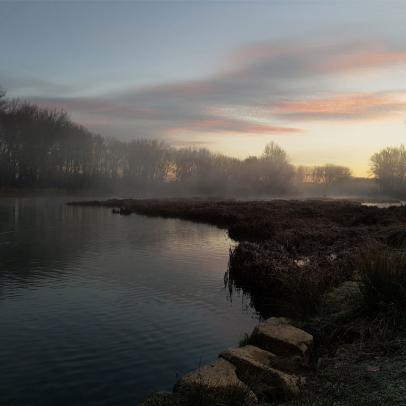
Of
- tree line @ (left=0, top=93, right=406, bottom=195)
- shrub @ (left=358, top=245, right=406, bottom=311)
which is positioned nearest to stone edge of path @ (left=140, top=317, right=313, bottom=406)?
shrub @ (left=358, top=245, right=406, bottom=311)

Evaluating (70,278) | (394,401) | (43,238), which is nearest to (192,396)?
(394,401)

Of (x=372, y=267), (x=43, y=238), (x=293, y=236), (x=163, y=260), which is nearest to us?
(x=372, y=267)

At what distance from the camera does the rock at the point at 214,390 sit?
4.57 meters

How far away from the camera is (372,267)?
7.19 m

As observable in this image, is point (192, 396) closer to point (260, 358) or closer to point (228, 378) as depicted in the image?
point (228, 378)

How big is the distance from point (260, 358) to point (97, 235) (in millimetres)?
18414

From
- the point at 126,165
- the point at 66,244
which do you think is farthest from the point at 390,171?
the point at 66,244

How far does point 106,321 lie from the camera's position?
8.55m

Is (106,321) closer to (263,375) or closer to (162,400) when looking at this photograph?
(162,400)

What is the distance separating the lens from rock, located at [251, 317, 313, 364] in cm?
602

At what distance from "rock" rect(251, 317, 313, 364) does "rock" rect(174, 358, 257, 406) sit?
1.31 meters

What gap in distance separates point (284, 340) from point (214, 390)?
1.86 m

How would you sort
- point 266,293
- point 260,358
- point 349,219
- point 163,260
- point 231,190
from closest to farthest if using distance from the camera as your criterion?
point 260,358, point 266,293, point 163,260, point 349,219, point 231,190

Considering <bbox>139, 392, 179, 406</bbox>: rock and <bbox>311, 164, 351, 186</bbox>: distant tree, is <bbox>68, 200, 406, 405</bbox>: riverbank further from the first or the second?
<bbox>311, 164, 351, 186</bbox>: distant tree
